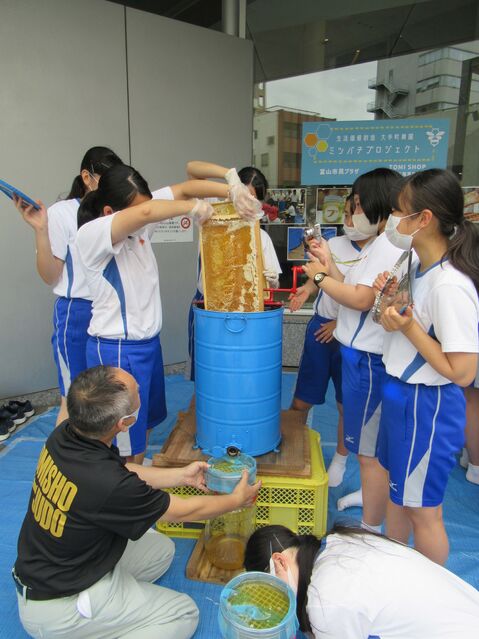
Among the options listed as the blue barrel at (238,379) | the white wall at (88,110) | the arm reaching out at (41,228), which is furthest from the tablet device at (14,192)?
the white wall at (88,110)

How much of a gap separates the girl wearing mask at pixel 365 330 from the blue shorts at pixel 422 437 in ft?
1.09

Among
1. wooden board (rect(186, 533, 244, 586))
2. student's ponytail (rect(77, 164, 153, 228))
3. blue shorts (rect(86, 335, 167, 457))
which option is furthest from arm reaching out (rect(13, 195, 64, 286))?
wooden board (rect(186, 533, 244, 586))

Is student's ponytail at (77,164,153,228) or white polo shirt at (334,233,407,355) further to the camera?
student's ponytail at (77,164,153,228)

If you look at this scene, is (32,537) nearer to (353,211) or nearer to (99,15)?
(353,211)

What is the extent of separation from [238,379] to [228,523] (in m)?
0.67

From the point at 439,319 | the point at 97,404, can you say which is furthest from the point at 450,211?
the point at 97,404

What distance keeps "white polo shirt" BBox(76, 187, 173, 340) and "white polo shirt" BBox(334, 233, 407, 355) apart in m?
0.86

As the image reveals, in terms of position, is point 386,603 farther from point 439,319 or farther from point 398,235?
point 398,235

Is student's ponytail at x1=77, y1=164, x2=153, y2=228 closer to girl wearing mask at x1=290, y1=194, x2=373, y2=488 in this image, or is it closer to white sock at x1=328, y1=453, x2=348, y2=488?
girl wearing mask at x1=290, y1=194, x2=373, y2=488

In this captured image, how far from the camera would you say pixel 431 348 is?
1.45m

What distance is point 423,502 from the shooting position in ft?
5.13

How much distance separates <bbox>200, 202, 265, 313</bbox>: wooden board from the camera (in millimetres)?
2037

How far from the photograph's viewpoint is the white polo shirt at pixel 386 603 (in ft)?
3.63

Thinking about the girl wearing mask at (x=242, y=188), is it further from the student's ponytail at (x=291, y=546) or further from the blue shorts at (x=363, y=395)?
the student's ponytail at (x=291, y=546)
